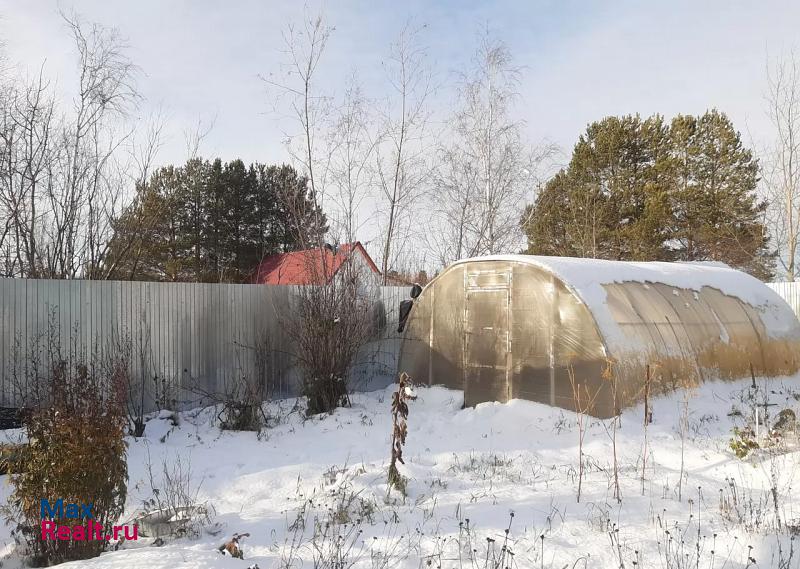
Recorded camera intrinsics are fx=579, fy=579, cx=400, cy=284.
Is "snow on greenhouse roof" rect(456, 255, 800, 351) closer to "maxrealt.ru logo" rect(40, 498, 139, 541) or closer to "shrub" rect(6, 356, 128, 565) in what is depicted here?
"shrub" rect(6, 356, 128, 565)

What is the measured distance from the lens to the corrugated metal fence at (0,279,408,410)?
741cm

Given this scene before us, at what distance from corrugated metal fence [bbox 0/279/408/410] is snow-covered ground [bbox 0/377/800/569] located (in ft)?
2.52

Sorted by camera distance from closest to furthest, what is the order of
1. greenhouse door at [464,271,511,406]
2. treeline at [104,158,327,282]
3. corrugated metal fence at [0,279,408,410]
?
corrugated metal fence at [0,279,408,410], greenhouse door at [464,271,511,406], treeline at [104,158,327,282]

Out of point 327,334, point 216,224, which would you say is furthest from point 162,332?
point 216,224

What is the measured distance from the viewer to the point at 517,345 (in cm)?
855

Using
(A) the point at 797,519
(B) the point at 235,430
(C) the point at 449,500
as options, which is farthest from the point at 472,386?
(A) the point at 797,519

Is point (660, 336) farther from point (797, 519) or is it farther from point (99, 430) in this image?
point (99, 430)

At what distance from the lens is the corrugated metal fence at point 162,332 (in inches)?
292

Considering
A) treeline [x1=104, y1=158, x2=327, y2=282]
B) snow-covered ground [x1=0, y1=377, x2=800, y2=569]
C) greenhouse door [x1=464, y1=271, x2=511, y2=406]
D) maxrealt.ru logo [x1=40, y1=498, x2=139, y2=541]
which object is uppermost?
treeline [x1=104, y1=158, x2=327, y2=282]

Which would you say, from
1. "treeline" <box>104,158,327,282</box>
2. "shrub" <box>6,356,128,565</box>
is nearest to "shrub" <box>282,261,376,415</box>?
"shrub" <box>6,356,128,565</box>

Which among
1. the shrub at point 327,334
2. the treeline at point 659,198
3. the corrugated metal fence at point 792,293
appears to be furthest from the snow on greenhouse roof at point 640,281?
the treeline at point 659,198

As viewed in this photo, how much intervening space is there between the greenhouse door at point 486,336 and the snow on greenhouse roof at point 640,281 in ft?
1.33

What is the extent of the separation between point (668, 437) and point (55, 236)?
10.9m

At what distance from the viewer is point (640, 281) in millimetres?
9250
